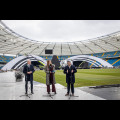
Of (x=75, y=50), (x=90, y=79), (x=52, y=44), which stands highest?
(x=52, y=44)

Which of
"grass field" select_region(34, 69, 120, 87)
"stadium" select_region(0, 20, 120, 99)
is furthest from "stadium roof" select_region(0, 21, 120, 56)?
"grass field" select_region(34, 69, 120, 87)

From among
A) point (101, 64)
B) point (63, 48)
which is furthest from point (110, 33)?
point (63, 48)

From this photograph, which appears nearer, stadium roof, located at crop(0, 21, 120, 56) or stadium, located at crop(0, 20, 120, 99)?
stadium roof, located at crop(0, 21, 120, 56)

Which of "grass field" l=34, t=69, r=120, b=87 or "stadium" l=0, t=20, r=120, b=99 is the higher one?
"stadium" l=0, t=20, r=120, b=99

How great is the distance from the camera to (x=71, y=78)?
682cm

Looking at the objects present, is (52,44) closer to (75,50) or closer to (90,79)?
(75,50)

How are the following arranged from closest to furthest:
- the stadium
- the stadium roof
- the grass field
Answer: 1. the grass field
2. the stadium roof
3. the stadium

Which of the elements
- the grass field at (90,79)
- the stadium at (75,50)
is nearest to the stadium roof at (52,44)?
the stadium at (75,50)

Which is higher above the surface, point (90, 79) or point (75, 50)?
point (75, 50)

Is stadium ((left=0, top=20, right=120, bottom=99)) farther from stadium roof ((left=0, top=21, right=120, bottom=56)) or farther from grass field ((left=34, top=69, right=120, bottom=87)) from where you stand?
grass field ((left=34, top=69, right=120, bottom=87))

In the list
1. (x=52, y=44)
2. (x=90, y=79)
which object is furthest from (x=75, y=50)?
(x=90, y=79)
